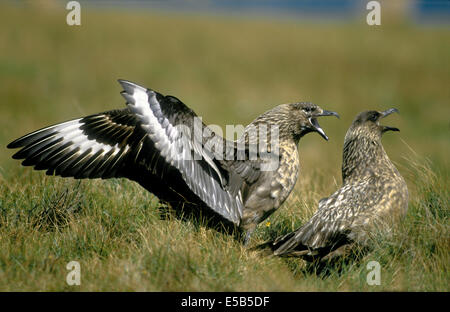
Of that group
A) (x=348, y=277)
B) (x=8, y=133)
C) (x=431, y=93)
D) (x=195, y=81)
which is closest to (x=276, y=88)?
(x=195, y=81)

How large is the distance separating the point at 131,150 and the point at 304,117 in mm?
1372

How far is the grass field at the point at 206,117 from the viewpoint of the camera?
10.2ft

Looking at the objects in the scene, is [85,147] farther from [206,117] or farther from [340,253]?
[206,117]

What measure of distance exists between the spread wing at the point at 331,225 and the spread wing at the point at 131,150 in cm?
44

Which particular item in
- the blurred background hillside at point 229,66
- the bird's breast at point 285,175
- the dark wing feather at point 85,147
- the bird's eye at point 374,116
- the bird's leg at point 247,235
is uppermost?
the blurred background hillside at point 229,66

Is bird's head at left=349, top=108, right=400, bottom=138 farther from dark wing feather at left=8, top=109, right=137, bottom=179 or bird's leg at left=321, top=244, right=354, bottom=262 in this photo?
dark wing feather at left=8, top=109, right=137, bottom=179

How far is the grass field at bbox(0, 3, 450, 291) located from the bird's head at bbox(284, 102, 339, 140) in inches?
23.1

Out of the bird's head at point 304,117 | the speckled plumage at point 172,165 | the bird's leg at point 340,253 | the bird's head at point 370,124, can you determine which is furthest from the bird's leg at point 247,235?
the bird's head at point 370,124

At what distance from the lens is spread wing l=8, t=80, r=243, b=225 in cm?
329

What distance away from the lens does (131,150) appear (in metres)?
3.68

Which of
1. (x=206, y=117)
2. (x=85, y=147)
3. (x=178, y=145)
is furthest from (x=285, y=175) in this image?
(x=206, y=117)

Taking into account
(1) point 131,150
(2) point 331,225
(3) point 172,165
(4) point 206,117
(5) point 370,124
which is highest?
(4) point 206,117

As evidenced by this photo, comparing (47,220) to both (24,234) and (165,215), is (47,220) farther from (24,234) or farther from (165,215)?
(165,215)

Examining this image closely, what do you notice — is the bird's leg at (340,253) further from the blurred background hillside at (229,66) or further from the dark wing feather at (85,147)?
the blurred background hillside at (229,66)
